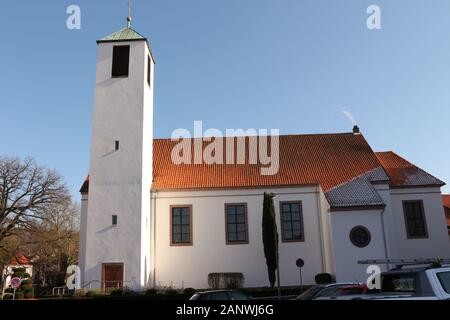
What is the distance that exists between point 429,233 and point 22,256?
3702 cm

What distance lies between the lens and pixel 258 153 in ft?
117

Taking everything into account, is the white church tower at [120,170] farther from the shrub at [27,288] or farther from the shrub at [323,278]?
the shrub at [323,278]

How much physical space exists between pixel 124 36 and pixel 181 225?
1458 centimetres

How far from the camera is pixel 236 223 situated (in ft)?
102

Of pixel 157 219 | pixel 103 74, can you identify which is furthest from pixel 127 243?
pixel 103 74

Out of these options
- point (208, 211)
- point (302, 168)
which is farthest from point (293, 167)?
point (208, 211)

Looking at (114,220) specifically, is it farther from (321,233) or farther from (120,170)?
(321,233)

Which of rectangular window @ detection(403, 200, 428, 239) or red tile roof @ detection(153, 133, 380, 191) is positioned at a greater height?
red tile roof @ detection(153, 133, 380, 191)

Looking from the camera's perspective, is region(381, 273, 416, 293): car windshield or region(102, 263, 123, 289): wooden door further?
region(102, 263, 123, 289): wooden door

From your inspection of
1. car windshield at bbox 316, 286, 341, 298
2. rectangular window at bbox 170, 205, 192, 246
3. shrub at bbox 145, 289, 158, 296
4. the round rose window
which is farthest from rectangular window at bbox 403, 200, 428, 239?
car windshield at bbox 316, 286, 341, 298

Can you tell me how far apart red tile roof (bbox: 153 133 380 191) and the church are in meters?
0.14

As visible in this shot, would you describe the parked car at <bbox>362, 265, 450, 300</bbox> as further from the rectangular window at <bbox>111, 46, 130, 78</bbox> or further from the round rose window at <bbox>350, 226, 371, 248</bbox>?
the rectangular window at <bbox>111, 46, 130, 78</bbox>

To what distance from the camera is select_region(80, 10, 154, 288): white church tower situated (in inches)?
1089

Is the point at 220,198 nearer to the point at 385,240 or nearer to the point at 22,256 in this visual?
the point at 385,240
